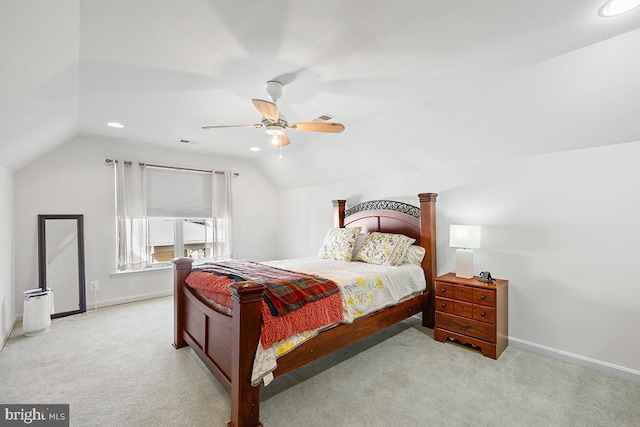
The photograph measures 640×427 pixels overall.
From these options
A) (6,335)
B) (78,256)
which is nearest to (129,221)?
(78,256)

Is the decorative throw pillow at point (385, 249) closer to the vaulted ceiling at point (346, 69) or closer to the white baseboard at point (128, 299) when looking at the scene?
the vaulted ceiling at point (346, 69)

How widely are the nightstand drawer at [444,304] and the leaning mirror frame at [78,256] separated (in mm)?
4755

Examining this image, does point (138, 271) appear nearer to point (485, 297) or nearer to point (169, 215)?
point (169, 215)

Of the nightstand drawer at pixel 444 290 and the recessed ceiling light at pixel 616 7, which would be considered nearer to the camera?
the recessed ceiling light at pixel 616 7

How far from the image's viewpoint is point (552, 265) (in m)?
2.80

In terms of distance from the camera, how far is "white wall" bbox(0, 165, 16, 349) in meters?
3.04

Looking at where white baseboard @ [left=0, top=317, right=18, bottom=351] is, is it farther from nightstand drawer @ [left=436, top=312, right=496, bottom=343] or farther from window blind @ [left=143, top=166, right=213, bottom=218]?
nightstand drawer @ [left=436, top=312, right=496, bottom=343]

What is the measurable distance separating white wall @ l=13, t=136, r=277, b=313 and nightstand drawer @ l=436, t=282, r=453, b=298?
168 inches

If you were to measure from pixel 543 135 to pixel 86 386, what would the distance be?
453 centimetres

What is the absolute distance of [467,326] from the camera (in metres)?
2.87

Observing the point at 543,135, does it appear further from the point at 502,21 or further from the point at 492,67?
the point at 502,21

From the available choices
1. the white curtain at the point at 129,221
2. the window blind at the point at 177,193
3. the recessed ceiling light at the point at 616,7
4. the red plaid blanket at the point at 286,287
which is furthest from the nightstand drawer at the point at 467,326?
the white curtain at the point at 129,221

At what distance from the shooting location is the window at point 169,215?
4473mm

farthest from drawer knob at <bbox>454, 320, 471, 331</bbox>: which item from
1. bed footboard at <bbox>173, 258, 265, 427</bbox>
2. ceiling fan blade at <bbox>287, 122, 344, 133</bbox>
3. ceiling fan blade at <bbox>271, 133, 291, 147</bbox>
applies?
ceiling fan blade at <bbox>271, 133, 291, 147</bbox>
